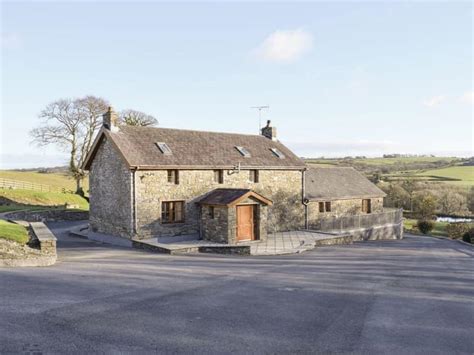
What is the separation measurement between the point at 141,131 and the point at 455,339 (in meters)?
20.8

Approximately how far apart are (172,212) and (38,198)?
25.3 m

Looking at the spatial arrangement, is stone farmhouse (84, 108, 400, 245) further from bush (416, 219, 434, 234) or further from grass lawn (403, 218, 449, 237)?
grass lawn (403, 218, 449, 237)

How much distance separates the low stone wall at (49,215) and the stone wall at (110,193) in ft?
27.4

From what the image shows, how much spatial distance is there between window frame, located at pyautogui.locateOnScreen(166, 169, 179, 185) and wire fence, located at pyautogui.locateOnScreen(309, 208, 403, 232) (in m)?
11.5

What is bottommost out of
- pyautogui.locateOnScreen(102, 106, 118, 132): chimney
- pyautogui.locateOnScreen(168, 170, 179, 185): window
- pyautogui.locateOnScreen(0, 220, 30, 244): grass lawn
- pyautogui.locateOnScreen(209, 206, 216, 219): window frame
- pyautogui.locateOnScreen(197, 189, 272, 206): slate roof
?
pyautogui.locateOnScreen(0, 220, 30, 244): grass lawn

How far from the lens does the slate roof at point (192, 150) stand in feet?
74.3

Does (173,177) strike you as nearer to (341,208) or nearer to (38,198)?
(341,208)

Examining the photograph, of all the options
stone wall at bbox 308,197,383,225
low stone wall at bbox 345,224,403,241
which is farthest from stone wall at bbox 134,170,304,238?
low stone wall at bbox 345,224,403,241

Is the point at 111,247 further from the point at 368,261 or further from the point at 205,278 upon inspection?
the point at 368,261

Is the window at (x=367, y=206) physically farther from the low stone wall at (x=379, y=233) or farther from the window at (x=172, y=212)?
the window at (x=172, y=212)

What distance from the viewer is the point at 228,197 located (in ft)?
72.9

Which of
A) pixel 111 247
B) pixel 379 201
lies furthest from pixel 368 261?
pixel 379 201

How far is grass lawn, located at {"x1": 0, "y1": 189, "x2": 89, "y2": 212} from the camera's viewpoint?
130ft

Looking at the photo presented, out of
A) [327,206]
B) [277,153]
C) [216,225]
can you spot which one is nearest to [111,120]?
[216,225]
